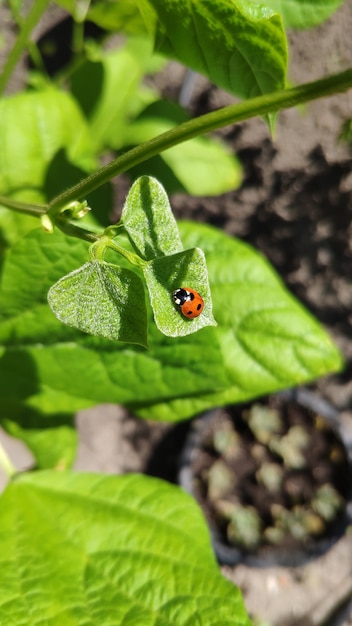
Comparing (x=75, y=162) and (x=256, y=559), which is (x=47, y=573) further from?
(x=256, y=559)

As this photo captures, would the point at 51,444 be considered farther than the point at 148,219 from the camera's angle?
Yes

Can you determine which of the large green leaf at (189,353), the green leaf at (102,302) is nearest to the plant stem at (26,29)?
the large green leaf at (189,353)

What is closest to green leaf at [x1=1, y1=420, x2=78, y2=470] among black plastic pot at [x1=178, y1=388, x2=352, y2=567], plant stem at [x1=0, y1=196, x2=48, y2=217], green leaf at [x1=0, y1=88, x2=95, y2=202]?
green leaf at [x1=0, y1=88, x2=95, y2=202]

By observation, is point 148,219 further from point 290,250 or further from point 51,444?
point 290,250

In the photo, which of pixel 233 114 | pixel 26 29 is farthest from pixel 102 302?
pixel 26 29

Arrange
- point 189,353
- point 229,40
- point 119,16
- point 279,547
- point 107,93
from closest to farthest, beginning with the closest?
point 229,40
point 189,353
point 119,16
point 107,93
point 279,547

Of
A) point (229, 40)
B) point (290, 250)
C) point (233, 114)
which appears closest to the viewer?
point (233, 114)

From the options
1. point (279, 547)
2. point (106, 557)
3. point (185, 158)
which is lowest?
point (279, 547)
